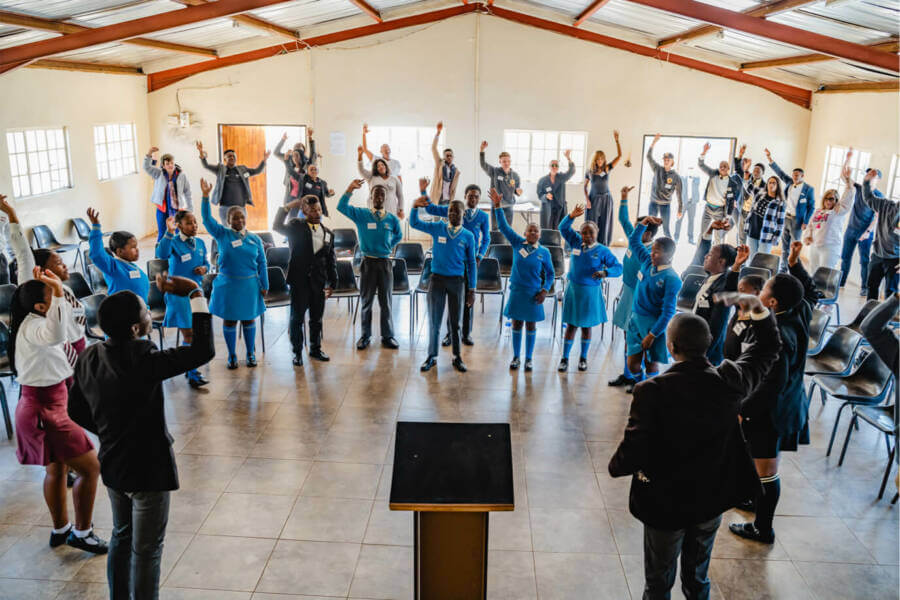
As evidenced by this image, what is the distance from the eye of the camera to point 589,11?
10516 millimetres

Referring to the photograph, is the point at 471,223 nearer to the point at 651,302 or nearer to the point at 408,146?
the point at 651,302

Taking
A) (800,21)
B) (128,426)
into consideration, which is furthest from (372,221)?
(800,21)

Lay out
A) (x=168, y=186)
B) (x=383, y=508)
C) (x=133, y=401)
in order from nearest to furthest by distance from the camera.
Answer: (x=133, y=401) < (x=383, y=508) < (x=168, y=186)

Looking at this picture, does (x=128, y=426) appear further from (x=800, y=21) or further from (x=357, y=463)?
(x=800, y=21)

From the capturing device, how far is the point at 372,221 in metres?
6.92

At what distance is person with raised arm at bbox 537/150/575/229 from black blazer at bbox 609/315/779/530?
8519 millimetres

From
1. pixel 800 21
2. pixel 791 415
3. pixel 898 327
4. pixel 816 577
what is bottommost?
pixel 816 577

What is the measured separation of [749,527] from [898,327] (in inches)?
67.7

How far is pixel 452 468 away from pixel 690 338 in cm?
113

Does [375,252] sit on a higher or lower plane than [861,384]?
higher

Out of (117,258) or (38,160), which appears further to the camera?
(38,160)

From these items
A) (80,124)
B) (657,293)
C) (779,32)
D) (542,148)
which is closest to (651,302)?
(657,293)

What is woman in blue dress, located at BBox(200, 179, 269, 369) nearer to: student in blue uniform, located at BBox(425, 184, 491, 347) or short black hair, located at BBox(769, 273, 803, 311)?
student in blue uniform, located at BBox(425, 184, 491, 347)

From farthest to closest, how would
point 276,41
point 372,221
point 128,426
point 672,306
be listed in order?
point 276,41 → point 372,221 → point 672,306 → point 128,426
